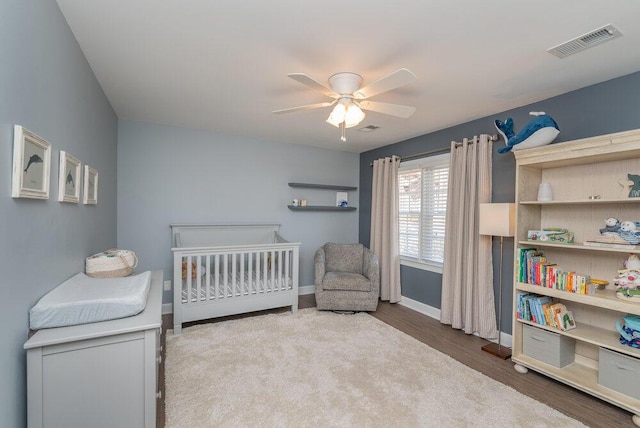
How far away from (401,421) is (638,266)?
1946 millimetres

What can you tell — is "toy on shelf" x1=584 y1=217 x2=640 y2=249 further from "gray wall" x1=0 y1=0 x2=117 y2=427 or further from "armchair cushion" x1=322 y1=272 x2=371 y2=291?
"gray wall" x1=0 y1=0 x2=117 y2=427

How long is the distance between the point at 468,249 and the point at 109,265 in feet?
10.9

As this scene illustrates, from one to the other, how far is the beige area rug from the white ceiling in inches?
Answer: 91.7

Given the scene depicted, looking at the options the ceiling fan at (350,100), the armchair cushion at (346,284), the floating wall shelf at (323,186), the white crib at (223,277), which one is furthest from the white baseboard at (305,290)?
the ceiling fan at (350,100)

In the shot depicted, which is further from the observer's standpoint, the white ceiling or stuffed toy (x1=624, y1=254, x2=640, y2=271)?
stuffed toy (x1=624, y1=254, x2=640, y2=271)

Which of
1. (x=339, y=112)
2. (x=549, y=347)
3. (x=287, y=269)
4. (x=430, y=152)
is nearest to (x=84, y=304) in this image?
(x=339, y=112)

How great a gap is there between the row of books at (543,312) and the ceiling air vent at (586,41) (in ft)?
6.16

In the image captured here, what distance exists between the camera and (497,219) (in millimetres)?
2781

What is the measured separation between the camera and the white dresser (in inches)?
47.4

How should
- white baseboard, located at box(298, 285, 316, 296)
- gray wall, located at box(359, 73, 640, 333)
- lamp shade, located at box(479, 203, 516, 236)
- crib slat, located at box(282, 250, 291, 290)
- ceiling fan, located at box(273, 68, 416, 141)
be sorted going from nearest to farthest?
ceiling fan, located at box(273, 68, 416, 141), gray wall, located at box(359, 73, 640, 333), lamp shade, located at box(479, 203, 516, 236), crib slat, located at box(282, 250, 291, 290), white baseboard, located at box(298, 285, 316, 296)

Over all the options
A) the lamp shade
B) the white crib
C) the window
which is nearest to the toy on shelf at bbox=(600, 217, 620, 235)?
the lamp shade

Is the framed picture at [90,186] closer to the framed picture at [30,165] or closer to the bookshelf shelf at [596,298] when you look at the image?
the framed picture at [30,165]

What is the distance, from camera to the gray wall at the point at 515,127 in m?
2.25

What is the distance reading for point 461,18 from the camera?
161 centimetres
